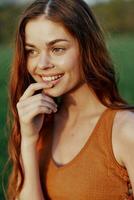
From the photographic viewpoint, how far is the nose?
3.58 m

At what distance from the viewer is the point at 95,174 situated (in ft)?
11.6

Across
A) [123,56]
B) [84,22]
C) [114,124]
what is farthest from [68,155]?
[123,56]

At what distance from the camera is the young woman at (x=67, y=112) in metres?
3.53

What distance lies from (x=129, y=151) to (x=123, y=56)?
21.6m

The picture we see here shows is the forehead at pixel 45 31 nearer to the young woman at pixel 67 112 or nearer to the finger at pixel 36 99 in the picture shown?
the young woman at pixel 67 112

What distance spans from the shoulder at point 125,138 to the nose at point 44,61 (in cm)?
48

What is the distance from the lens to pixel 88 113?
12.4ft

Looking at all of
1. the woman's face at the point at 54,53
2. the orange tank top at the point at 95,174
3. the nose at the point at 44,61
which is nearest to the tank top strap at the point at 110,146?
the orange tank top at the point at 95,174

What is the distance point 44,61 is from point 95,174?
66 centimetres

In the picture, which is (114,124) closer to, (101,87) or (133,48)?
(101,87)

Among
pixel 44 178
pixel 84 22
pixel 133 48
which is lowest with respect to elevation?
pixel 133 48

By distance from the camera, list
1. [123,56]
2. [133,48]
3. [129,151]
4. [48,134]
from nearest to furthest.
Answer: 1. [129,151]
2. [48,134]
3. [123,56]
4. [133,48]

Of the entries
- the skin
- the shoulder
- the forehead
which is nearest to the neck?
the skin

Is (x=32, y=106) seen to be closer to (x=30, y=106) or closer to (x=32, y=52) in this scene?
(x=30, y=106)
